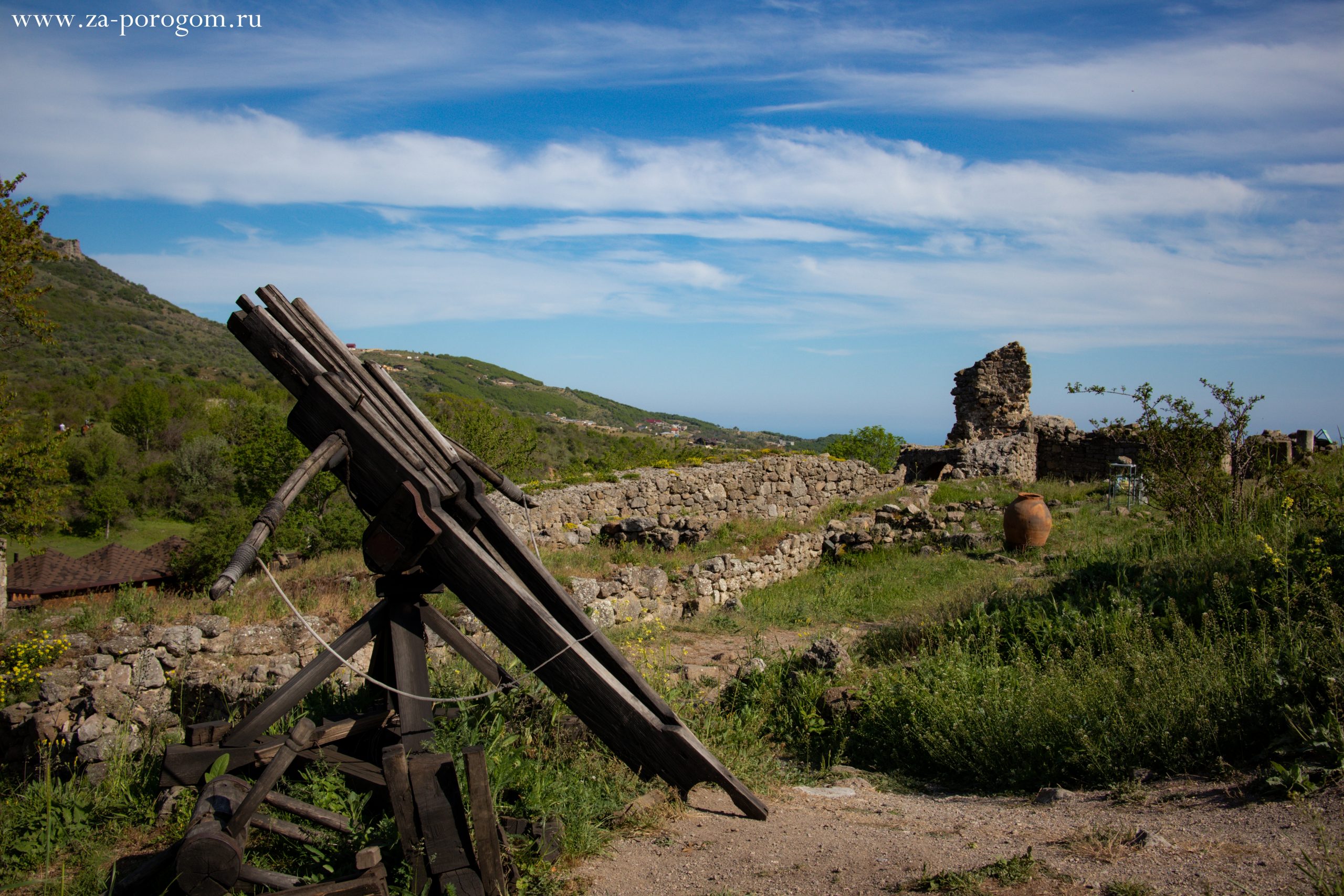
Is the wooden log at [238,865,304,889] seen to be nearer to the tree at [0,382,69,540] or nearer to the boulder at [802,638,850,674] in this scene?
the boulder at [802,638,850,674]

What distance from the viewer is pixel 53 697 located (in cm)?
531

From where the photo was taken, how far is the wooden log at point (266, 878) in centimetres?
261

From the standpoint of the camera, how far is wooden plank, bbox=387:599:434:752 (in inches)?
128

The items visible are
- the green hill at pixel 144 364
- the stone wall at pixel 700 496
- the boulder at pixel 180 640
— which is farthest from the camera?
the green hill at pixel 144 364

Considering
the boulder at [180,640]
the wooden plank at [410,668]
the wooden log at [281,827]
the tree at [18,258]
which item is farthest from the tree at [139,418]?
the wooden log at [281,827]

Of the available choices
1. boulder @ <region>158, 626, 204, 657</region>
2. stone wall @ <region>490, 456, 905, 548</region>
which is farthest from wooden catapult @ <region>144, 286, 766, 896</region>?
stone wall @ <region>490, 456, 905, 548</region>

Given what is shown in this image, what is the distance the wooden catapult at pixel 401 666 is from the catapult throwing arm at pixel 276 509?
1cm

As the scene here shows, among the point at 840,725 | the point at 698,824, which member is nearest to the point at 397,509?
the point at 698,824

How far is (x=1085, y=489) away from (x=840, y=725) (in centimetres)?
1497

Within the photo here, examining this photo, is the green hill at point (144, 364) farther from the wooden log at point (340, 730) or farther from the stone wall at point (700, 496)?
the wooden log at point (340, 730)

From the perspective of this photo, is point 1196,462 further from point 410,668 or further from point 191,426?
point 191,426

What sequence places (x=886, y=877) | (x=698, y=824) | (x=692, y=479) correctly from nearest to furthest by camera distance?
(x=886, y=877), (x=698, y=824), (x=692, y=479)

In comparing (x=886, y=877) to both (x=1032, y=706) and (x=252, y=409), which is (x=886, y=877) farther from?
(x=252, y=409)

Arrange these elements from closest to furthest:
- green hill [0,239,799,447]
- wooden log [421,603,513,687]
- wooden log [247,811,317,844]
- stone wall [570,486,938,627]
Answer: wooden log [247,811,317,844], wooden log [421,603,513,687], stone wall [570,486,938,627], green hill [0,239,799,447]
